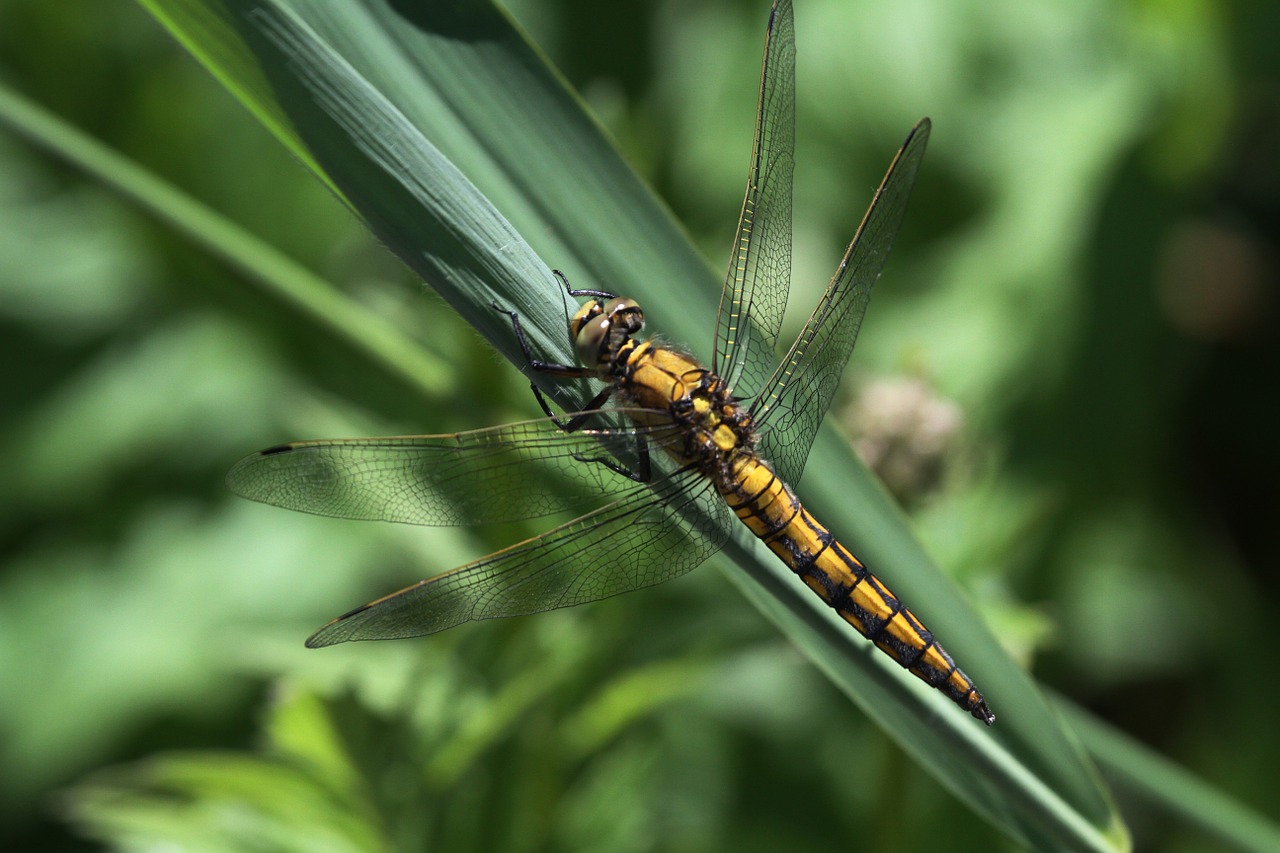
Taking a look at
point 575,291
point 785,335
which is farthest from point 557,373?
point 785,335

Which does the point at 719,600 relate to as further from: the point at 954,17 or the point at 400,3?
the point at 954,17

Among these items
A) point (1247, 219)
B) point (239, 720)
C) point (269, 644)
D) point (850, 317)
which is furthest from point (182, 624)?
point (1247, 219)

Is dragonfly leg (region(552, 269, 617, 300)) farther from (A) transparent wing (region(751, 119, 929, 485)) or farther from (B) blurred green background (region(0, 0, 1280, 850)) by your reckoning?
(B) blurred green background (region(0, 0, 1280, 850))

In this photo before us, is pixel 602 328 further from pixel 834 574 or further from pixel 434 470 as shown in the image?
pixel 834 574

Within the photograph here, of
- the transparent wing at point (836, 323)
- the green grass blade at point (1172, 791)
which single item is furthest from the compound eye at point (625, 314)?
the green grass blade at point (1172, 791)

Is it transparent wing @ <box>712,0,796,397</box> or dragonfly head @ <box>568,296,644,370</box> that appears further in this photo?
transparent wing @ <box>712,0,796,397</box>

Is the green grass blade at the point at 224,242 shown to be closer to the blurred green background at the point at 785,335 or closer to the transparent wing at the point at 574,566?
the transparent wing at the point at 574,566

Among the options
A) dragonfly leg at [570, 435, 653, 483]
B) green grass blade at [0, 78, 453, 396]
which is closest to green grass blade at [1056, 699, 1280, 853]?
dragonfly leg at [570, 435, 653, 483]
